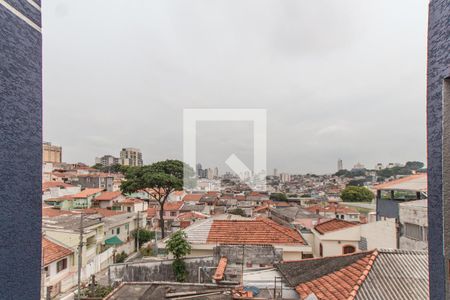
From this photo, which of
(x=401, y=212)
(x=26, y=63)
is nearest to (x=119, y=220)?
(x=401, y=212)

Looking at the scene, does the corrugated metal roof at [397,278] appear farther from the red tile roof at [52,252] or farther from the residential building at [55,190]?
the residential building at [55,190]

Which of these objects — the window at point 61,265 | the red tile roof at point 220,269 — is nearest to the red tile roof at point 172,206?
the window at point 61,265

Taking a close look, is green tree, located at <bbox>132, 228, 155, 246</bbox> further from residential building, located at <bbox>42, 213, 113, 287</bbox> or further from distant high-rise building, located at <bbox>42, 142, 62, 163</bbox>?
distant high-rise building, located at <bbox>42, 142, 62, 163</bbox>

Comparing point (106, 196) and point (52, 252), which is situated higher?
point (106, 196)

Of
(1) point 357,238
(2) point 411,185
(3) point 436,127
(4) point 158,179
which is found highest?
(3) point 436,127

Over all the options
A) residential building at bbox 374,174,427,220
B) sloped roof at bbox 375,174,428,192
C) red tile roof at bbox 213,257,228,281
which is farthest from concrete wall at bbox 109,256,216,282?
sloped roof at bbox 375,174,428,192

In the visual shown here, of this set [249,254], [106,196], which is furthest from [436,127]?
[106,196]

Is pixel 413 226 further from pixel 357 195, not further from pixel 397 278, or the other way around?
pixel 357 195
